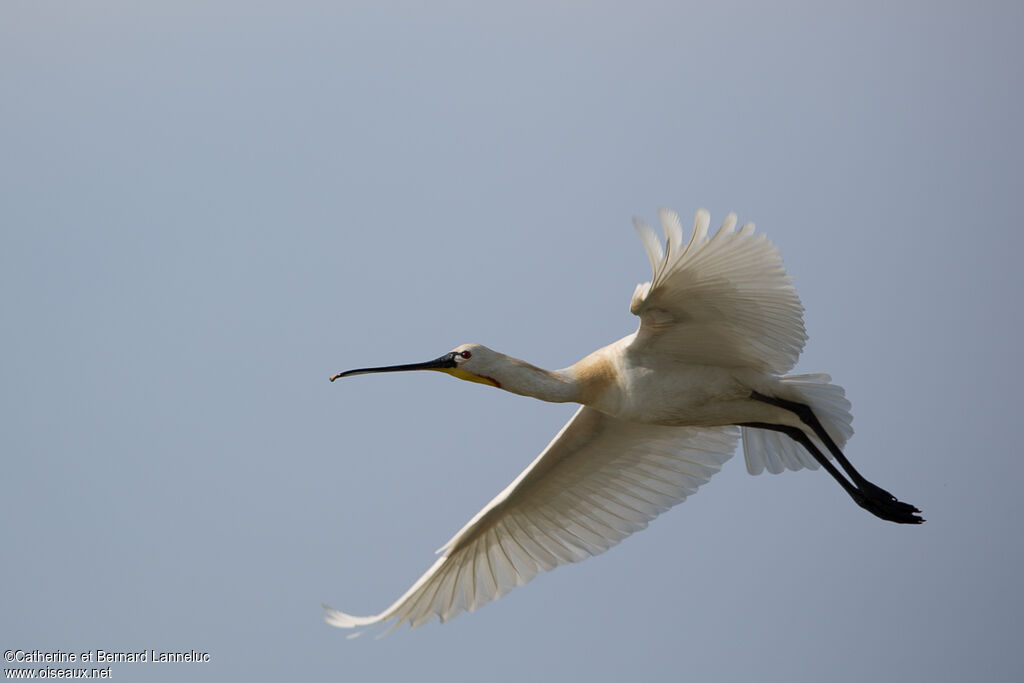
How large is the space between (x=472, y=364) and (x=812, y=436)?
271cm

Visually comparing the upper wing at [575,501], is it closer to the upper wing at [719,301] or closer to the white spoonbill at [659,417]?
the white spoonbill at [659,417]

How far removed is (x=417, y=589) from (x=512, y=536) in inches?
41.7

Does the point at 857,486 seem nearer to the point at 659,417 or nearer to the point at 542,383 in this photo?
the point at 659,417

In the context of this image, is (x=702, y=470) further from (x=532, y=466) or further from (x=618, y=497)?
(x=532, y=466)

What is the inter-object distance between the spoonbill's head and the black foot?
295 cm

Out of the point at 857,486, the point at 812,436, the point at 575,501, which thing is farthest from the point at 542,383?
the point at 857,486

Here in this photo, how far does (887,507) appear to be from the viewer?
10.3 m

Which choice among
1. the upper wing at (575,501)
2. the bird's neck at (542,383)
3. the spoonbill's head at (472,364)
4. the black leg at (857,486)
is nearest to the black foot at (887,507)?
the black leg at (857,486)

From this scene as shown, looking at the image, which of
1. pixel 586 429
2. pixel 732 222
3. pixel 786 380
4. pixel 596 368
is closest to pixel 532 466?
pixel 586 429

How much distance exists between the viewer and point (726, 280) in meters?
9.12

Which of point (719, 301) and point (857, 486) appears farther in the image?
point (857, 486)

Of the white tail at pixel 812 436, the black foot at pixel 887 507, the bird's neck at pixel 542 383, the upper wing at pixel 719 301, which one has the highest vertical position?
the upper wing at pixel 719 301

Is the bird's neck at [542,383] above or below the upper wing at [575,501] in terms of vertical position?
above

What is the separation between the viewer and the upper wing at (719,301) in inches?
341
